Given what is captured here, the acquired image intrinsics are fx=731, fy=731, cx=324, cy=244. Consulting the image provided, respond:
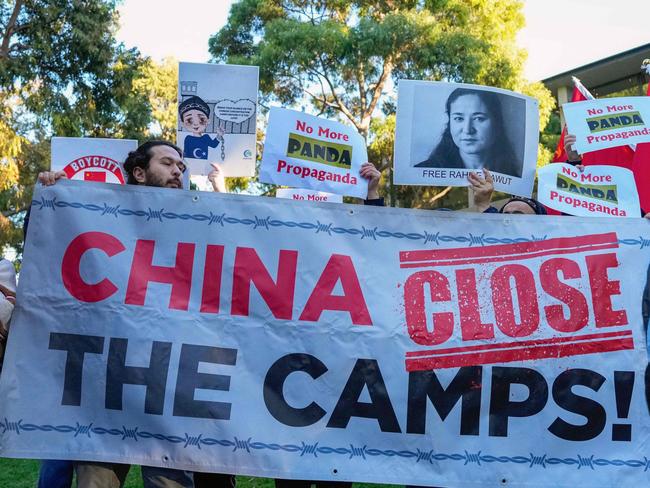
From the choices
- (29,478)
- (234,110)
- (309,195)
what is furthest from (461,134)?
(29,478)

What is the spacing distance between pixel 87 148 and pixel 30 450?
95.4 inches

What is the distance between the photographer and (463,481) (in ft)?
9.50

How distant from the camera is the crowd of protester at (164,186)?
2.81 m

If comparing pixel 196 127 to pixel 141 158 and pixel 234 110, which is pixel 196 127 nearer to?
pixel 234 110

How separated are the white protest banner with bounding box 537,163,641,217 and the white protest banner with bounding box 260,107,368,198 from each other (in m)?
0.92

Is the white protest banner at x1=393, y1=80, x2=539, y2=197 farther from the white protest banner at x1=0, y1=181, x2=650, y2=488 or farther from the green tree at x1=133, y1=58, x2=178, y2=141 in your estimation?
the green tree at x1=133, y1=58, x2=178, y2=141

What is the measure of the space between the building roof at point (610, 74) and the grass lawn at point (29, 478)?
16.2 metres

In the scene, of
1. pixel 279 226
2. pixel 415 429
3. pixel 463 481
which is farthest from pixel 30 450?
pixel 463 481

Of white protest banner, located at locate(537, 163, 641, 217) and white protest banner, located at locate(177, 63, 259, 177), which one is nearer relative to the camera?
white protest banner, located at locate(537, 163, 641, 217)

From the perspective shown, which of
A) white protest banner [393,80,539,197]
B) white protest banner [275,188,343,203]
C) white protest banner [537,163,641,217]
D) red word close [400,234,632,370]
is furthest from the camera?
white protest banner [275,188,343,203]

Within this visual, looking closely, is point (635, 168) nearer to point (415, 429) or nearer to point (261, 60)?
point (415, 429)

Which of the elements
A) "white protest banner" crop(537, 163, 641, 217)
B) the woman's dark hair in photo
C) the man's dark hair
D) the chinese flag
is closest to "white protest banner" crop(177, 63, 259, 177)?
the man's dark hair

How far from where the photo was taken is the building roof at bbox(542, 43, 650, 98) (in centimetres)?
1814

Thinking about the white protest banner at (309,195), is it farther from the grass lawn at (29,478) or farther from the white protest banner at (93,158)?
the grass lawn at (29,478)
